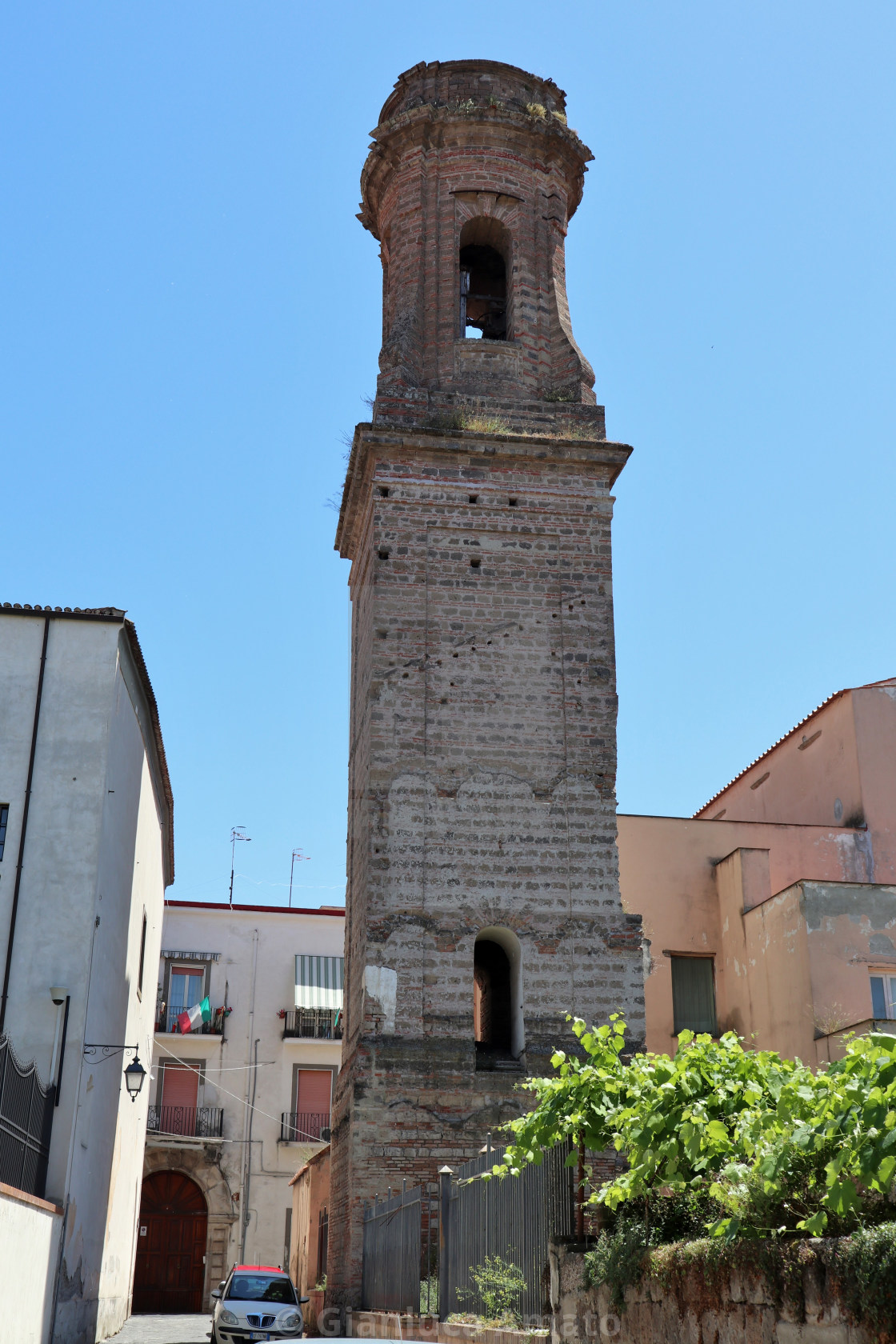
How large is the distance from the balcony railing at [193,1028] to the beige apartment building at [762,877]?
42.9ft

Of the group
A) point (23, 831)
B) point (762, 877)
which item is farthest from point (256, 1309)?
point (762, 877)

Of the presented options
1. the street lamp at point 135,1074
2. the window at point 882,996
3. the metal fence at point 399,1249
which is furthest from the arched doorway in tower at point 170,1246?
the window at point 882,996

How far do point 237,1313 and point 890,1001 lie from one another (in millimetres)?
9470

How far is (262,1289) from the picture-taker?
16.2m

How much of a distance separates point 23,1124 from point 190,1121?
1807 centimetres

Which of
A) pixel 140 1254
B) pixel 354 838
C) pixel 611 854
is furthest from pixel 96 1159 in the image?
pixel 140 1254

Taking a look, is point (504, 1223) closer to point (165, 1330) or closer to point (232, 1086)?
point (165, 1330)

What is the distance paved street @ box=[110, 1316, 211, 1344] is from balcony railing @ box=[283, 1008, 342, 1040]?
21.7 feet

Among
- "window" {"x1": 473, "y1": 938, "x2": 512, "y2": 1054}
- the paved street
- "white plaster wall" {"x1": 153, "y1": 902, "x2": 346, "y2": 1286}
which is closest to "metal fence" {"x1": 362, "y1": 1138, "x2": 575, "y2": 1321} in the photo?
"window" {"x1": 473, "y1": 938, "x2": 512, "y2": 1054}

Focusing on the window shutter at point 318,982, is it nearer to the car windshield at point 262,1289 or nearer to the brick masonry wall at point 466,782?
the car windshield at point 262,1289

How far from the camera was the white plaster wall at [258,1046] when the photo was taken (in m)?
28.8

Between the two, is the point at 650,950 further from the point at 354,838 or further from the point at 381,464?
the point at 381,464

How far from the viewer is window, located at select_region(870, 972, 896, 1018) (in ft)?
59.1

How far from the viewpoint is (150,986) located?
23547 mm
